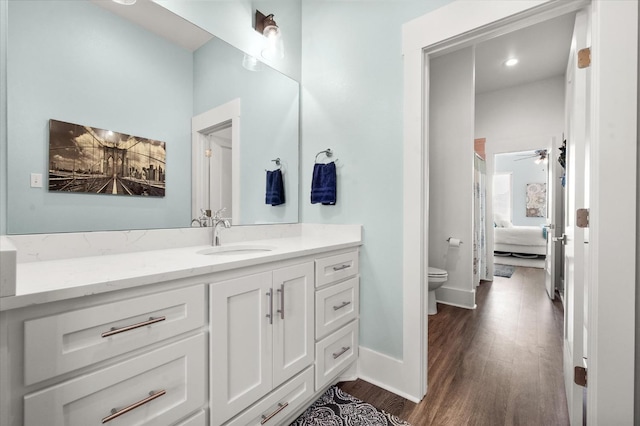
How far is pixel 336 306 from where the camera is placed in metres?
1.69

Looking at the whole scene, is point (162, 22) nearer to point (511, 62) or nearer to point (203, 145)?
point (203, 145)

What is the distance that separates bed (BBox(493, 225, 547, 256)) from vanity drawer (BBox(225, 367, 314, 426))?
5.88 metres

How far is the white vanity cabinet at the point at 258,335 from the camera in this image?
108cm

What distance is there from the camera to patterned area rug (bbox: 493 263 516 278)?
4.73 meters

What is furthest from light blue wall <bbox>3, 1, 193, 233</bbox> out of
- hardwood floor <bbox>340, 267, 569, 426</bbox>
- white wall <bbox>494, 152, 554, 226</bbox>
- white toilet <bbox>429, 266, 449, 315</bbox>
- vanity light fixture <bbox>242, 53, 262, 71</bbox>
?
white wall <bbox>494, 152, 554, 226</bbox>

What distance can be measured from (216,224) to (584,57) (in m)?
1.97

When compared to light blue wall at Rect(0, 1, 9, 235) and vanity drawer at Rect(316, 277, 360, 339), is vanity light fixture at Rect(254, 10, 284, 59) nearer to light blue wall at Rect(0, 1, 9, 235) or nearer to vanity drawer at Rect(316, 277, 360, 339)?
light blue wall at Rect(0, 1, 9, 235)

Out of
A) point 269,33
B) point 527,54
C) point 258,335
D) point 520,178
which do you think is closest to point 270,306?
point 258,335

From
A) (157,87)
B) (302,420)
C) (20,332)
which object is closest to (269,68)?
(157,87)

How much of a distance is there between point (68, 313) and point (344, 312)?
1.34m

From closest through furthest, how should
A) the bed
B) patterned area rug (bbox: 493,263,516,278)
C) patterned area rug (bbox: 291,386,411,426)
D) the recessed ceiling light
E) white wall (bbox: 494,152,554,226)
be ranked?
patterned area rug (bbox: 291,386,411,426) < the recessed ceiling light < patterned area rug (bbox: 493,263,516,278) < the bed < white wall (bbox: 494,152,554,226)

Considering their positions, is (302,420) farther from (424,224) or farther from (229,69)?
(229,69)

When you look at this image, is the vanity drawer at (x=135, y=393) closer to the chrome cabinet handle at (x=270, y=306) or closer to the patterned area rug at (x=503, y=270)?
the chrome cabinet handle at (x=270, y=306)

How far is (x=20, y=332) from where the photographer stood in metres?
0.68
